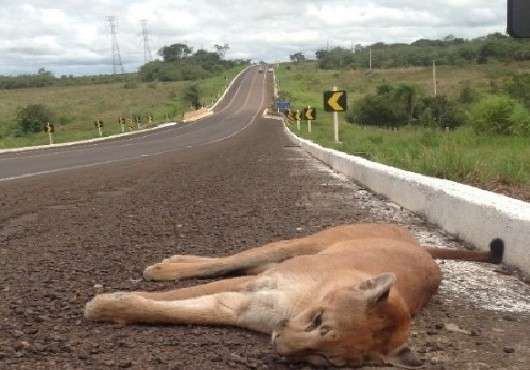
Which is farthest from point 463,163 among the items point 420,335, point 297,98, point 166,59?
point 166,59

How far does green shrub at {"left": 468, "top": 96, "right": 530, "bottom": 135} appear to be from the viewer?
21047mm

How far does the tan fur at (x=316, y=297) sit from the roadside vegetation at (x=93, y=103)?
29.8 metres

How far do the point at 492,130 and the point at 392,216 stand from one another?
15.1 meters

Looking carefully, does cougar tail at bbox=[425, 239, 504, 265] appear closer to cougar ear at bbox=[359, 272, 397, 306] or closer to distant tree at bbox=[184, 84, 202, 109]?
cougar ear at bbox=[359, 272, 397, 306]

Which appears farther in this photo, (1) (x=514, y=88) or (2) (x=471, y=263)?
(1) (x=514, y=88)

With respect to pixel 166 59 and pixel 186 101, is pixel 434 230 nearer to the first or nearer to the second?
pixel 186 101

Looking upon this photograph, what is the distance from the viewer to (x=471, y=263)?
4.96 meters

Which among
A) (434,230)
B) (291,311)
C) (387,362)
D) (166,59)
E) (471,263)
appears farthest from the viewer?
(166,59)

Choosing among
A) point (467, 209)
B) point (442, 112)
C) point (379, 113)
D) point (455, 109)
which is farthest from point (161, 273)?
point (379, 113)

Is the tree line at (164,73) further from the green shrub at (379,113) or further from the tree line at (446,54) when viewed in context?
the green shrub at (379,113)

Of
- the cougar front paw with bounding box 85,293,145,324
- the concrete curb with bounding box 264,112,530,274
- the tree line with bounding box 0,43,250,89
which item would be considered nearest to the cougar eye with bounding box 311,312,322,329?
the cougar front paw with bounding box 85,293,145,324

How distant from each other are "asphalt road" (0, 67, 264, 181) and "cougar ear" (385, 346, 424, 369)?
11764 mm

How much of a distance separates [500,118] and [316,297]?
2056 centimetres

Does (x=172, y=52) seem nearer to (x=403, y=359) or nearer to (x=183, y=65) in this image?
(x=183, y=65)
